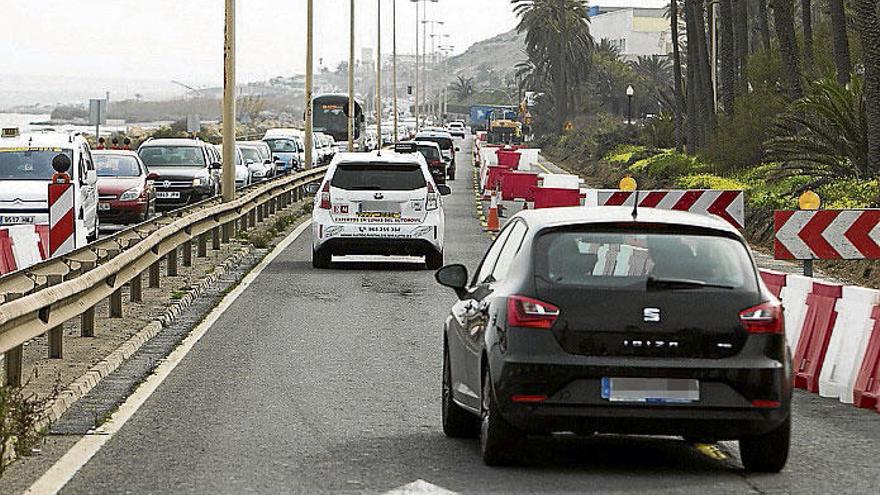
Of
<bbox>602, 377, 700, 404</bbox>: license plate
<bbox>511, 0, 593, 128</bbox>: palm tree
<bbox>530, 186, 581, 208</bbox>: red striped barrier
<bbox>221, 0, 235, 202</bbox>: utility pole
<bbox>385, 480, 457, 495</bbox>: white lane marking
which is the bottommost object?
<bbox>385, 480, 457, 495</bbox>: white lane marking

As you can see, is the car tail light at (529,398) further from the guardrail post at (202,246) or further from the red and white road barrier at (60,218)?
the guardrail post at (202,246)

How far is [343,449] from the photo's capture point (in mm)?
10523

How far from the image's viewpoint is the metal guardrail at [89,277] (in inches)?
466

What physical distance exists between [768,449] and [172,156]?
33483 mm

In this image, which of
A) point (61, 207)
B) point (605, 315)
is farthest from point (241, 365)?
point (61, 207)

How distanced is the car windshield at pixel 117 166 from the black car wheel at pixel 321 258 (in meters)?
9.87

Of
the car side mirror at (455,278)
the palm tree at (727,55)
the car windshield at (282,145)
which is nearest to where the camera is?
the car side mirror at (455,278)

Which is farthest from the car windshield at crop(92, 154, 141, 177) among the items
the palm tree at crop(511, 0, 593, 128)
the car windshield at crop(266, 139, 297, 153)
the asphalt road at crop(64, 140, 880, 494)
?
the palm tree at crop(511, 0, 593, 128)

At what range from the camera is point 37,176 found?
27.8m

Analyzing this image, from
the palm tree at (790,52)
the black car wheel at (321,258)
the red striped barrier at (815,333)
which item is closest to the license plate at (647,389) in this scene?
the red striped barrier at (815,333)

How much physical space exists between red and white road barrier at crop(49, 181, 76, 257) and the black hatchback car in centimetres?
1248

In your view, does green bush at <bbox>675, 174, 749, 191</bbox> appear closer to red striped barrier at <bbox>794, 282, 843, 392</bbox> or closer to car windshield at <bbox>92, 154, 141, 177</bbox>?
car windshield at <bbox>92, 154, 141, 177</bbox>

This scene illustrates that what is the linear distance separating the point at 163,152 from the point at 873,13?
1789cm

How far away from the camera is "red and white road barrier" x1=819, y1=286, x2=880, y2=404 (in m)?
12.8
